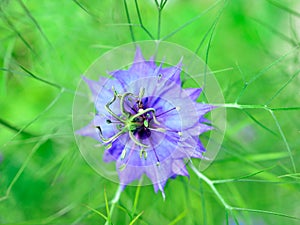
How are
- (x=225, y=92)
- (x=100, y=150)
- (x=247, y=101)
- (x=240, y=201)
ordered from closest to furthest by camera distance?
1. (x=100, y=150)
2. (x=225, y=92)
3. (x=240, y=201)
4. (x=247, y=101)

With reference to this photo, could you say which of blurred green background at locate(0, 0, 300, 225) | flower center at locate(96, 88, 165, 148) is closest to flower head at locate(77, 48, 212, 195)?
flower center at locate(96, 88, 165, 148)

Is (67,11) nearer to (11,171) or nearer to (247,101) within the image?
(11,171)

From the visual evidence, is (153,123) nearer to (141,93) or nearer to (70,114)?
(141,93)

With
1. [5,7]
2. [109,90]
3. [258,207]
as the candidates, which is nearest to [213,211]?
[258,207]

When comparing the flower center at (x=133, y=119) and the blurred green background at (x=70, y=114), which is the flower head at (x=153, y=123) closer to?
the flower center at (x=133, y=119)

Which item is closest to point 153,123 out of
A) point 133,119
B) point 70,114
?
point 133,119
